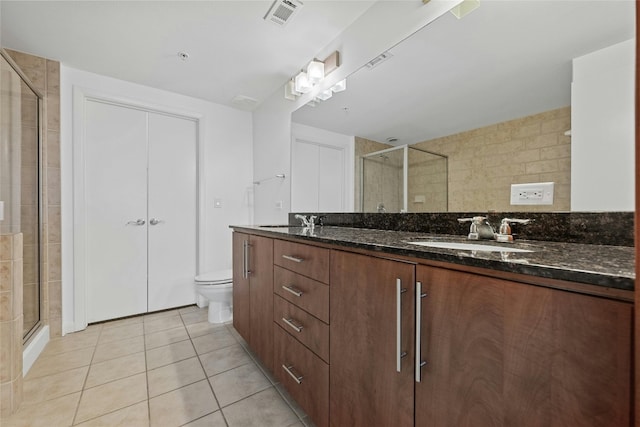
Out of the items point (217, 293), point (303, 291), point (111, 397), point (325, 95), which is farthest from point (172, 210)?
point (303, 291)

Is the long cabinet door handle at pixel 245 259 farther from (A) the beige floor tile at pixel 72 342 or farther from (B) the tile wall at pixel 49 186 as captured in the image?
(B) the tile wall at pixel 49 186

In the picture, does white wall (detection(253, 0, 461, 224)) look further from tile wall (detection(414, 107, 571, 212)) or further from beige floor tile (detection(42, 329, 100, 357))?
beige floor tile (detection(42, 329, 100, 357))

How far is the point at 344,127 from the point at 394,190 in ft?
2.13

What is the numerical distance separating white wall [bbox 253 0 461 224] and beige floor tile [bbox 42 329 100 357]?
5.54 feet

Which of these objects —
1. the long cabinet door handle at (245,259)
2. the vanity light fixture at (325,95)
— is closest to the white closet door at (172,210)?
the long cabinet door handle at (245,259)

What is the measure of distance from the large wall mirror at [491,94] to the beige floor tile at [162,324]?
207 centimetres

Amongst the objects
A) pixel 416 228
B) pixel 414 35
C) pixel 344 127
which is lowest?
pixel 416 228

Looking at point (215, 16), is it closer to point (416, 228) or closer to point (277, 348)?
point (416, 228)

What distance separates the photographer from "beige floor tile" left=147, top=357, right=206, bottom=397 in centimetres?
150

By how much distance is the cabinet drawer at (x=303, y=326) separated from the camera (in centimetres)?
105

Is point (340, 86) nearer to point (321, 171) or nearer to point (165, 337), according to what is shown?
point (321, 171)

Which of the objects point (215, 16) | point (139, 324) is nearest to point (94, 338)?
point (139, 324)

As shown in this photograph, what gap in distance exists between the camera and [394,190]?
62.1 inches

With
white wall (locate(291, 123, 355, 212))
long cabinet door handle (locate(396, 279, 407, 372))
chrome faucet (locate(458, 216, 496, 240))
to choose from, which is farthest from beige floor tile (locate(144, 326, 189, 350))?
chrome faucet (locate(458, 216, 496, 240))
